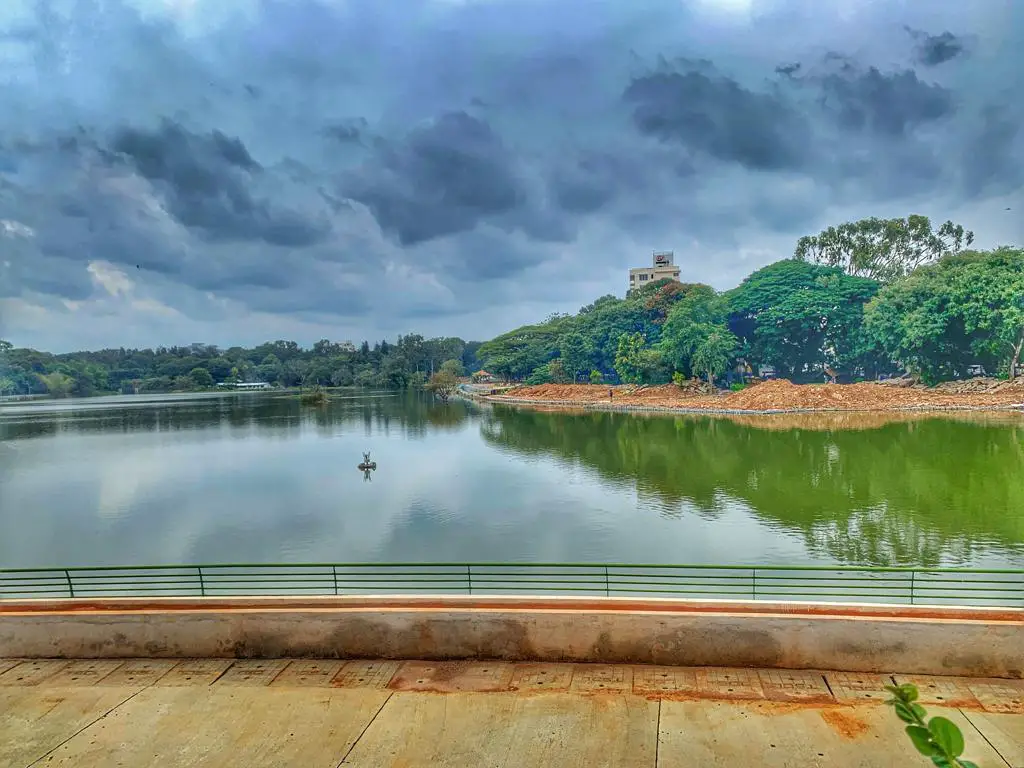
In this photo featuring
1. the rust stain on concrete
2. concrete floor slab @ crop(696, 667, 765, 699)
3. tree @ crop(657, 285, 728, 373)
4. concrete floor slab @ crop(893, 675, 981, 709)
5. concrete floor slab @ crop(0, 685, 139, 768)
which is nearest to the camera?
the rust stain on concrete

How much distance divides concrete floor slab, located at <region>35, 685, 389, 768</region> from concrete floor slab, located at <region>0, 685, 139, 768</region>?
A: 138mm

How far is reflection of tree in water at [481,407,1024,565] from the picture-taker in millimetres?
13766

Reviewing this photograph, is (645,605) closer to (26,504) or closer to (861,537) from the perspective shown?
(861,537)

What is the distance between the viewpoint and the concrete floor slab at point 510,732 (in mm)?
4488

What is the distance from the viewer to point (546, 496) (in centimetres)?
1914

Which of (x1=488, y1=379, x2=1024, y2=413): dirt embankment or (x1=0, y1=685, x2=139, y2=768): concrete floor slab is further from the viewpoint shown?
(x1=488, y1=379, x2=1024, y2=413): dirt embankment

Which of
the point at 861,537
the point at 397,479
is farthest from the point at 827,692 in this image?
the point at 397,479

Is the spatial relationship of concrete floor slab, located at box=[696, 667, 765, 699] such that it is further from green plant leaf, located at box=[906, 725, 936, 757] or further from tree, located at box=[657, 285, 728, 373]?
tree, located at box=[657, 285, 728, 373]

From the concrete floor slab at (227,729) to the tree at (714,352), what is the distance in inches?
1847

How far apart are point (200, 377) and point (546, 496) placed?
361 ft

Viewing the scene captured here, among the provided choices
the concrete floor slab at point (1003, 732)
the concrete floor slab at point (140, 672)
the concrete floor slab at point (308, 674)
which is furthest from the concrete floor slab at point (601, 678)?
the concrete floor slab at point (140, 672)

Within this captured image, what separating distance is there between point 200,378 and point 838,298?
340 ft

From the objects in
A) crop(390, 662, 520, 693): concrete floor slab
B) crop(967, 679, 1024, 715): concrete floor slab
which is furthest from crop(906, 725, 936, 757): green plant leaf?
crop(967, 679, 1024, 715): concrete floor slab

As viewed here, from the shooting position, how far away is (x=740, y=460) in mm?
24234
